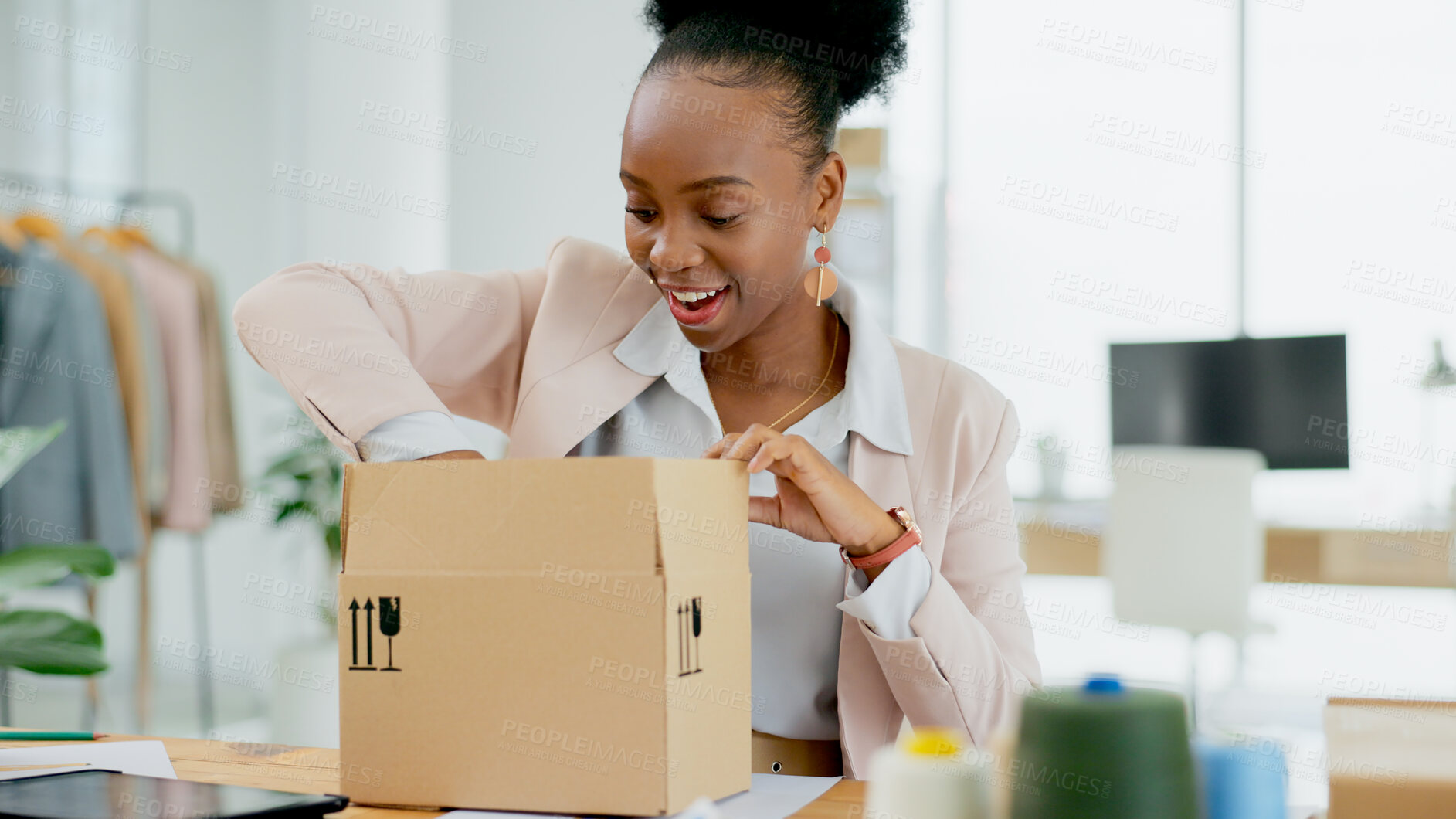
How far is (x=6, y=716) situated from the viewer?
2.09 metres

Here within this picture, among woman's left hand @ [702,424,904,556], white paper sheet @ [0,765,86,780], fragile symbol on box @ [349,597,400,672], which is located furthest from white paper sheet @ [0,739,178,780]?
woman's left hand @ [702,424,904,556]

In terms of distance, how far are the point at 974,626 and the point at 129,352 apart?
7.08 feet

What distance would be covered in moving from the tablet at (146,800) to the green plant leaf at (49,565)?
14.4 inches

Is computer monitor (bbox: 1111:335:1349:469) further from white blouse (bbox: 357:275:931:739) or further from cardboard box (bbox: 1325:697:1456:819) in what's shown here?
cardboard box (bbox: 1325:697:1456:819)

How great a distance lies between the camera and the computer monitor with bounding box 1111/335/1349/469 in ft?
9.95

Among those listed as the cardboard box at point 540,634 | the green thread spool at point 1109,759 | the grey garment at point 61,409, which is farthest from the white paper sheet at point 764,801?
the grey garment at point 61,409

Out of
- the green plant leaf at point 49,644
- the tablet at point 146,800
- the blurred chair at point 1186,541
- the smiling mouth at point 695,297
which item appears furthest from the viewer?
the blurred chair at point 1186,541

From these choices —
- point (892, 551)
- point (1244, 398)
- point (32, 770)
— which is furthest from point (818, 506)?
point (1244, 398)

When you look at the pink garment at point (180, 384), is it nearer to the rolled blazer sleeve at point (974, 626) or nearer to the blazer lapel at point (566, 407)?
the blazer lapel at point (566, 407)

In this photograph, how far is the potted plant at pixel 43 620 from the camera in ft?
3.08

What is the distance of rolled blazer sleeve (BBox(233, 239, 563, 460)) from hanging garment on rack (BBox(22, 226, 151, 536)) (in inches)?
61.6

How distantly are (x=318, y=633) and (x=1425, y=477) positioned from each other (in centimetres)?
338

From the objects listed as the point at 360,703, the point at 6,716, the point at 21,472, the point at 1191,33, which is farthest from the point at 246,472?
the point at 1191,33

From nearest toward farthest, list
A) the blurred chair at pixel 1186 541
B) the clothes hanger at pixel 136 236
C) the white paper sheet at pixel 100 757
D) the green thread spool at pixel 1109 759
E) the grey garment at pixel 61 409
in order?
the green thread spool at pixel 1109 759
the white paper sheet at pixel 100 757
the grey garment at pixel 61 409
the clothes hanger at pixel 136 236
the blurred chair at pixel 1186 541
